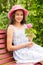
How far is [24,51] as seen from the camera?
4.69 meters

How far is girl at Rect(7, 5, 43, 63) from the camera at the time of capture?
461 cm

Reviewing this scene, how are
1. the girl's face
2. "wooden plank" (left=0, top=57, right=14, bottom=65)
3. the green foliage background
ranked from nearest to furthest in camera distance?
1. "wooden plank" (left=0, top=57, right=14, bottom=65)
2. the girl's face
3. the green foliage background

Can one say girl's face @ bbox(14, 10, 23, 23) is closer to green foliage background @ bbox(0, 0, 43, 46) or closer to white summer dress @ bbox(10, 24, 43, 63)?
white summer dress @ bbox(10, 24, 43, 63)

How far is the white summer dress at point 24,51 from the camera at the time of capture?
4621mm

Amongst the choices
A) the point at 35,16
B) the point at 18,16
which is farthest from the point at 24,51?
the point at 35,16

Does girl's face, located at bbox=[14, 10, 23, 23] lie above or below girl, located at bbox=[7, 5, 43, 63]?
above

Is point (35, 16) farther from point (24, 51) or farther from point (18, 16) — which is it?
point (24, 51)

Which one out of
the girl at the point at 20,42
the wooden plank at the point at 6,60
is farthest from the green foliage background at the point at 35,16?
the wooden plank at the point at 6,60

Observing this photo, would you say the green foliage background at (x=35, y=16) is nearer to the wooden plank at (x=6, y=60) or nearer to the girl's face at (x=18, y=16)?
the girl's face at (x=18, y=16)

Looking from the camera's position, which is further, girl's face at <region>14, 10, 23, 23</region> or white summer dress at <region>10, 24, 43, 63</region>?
girl's face at <region>14, 10, 23, 23</region>

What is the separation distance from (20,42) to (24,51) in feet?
0.52

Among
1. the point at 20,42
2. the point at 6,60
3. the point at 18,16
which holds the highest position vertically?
the point at 18,16

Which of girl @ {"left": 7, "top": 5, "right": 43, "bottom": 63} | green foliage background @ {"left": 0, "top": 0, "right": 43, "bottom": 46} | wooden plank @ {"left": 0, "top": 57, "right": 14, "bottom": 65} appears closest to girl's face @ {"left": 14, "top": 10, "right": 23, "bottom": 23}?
girl @ {"left": 7, "top": 5, "right": 43, "bottom": 63}

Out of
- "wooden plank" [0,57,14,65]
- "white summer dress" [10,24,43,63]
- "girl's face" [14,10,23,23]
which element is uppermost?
"girl's face" [14,10,23,23]
